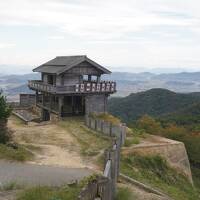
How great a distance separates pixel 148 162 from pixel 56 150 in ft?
20.3

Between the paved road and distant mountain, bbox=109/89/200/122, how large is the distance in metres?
67.5

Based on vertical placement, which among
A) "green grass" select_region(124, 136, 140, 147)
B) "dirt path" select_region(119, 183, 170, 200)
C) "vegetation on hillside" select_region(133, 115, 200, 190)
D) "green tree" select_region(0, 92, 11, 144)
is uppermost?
"green tree" select_region(0, 92, 11, 144)

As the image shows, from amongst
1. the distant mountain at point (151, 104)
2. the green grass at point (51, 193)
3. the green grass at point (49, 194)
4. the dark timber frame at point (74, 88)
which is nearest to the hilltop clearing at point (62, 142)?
the dark timber frame at point (74, 88)

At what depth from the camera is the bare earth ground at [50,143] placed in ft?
73.7

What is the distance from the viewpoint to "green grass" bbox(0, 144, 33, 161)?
2161 cm

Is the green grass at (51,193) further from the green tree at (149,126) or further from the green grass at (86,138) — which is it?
the green tree at (149,126)

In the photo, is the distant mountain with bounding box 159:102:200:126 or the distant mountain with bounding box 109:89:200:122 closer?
the distant mountain with bounding box 159:102:200:126

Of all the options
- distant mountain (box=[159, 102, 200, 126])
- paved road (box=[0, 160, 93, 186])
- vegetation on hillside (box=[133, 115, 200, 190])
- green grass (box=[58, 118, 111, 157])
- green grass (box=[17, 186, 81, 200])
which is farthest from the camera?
distant mountain (box=[159, 102, 200, 126])

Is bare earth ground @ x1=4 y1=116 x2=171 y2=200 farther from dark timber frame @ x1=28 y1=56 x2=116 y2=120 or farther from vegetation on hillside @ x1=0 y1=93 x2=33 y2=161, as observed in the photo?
dark timber frame @ x1=28 y1=56 x2=116 y2=120

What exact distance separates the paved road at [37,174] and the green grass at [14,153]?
969 millimetres

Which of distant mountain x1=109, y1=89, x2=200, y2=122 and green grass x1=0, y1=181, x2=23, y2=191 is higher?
green grass x1=0, y1=181, x2=23, y2=191

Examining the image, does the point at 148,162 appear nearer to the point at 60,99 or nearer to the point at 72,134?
the point at 72,134

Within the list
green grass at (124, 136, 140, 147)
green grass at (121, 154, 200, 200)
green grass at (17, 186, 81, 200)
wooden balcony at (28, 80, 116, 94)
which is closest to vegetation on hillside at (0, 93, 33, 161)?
green grass at (121, 154, 200, 200)

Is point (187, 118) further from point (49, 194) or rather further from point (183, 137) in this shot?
point (49, 194)
